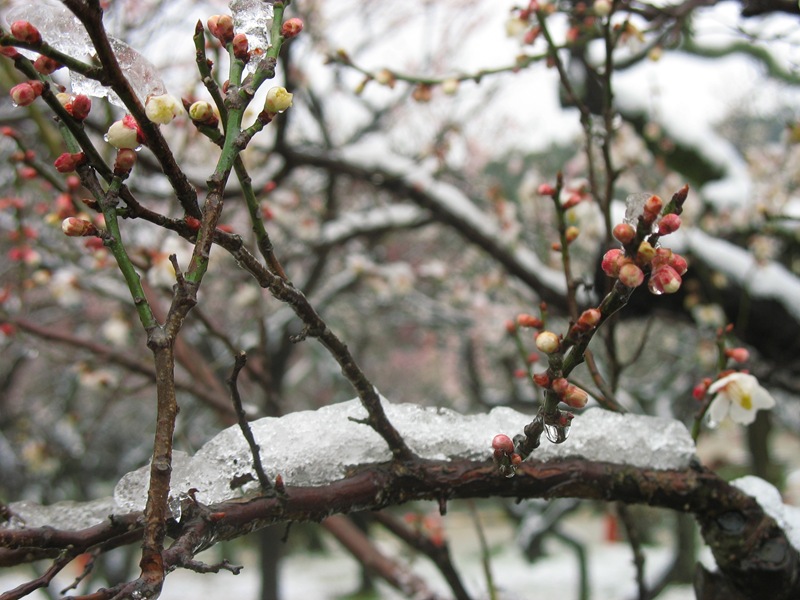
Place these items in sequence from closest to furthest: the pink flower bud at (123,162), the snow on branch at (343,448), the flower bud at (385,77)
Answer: the pink flower bud at (123,162) < the snow on branch at (343,448) < the flower bud at (385,77)

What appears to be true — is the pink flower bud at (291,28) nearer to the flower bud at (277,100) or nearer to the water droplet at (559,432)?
the flower bud at (277,100)

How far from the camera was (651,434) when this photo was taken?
3.24 feet

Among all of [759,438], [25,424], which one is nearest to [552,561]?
[759,438]

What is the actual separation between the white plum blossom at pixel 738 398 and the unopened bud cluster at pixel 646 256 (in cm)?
51

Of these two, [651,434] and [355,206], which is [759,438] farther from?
[355,206]

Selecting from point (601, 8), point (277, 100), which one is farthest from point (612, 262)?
point (601, 8)

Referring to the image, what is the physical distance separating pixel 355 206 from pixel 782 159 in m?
5.28

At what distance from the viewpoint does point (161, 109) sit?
657mm

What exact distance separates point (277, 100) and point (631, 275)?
1.34 feet

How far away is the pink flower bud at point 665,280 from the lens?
0.57 metres

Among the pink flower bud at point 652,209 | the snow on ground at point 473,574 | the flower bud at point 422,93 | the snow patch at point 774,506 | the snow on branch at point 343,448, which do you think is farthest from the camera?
the snow on ground at point 473,574

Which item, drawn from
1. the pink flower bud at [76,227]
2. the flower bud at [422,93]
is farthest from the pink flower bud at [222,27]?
the flower bud at [422,93]

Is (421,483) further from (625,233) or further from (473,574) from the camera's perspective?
(473,574)

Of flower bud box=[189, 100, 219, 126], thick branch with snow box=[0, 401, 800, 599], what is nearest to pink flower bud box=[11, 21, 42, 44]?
flower bud box=[189, 100, 219, 126]
